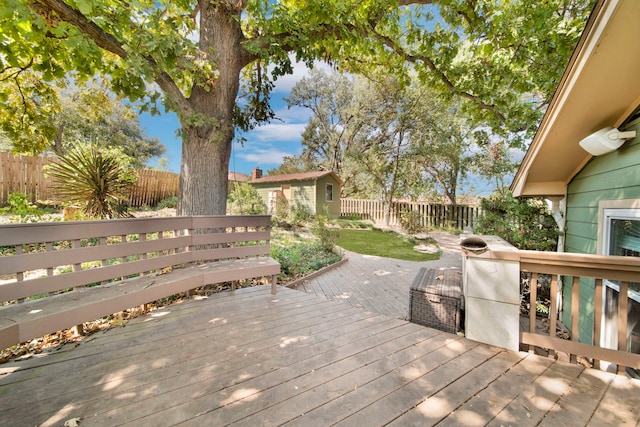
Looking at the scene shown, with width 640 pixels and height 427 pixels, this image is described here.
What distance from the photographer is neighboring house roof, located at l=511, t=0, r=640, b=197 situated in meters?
1.71

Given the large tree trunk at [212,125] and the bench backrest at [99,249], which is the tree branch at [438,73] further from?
the bench backrest at [99,249]

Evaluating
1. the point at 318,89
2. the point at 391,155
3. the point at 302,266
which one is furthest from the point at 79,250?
the point at 318,89

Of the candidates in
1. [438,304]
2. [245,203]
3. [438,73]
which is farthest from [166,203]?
[438,304]

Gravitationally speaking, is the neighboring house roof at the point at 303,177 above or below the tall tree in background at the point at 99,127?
below

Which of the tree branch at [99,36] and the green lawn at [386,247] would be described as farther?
the green lawn at [386,247]

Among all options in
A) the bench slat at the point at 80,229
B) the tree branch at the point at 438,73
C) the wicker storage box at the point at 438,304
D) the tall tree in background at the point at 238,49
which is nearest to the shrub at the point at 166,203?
the tall tree in background at the point at 238,49

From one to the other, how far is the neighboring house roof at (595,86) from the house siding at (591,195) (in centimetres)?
23

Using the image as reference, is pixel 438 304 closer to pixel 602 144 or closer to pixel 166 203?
pixel 602 144

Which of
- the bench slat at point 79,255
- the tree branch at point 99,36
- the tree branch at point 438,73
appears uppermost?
the tree branch at point 438,73

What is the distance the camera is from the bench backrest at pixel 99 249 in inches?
80.3

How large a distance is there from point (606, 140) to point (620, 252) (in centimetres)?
112

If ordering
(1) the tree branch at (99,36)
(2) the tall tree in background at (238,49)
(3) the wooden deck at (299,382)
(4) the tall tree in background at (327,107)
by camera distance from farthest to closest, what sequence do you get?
1. (4) the tall tree in background at (327,107)
2. (2) the tall tree in background at (238,49)
3. (1) the tree branch at (99,36)
4. (3) the wooden deck at (299,382)

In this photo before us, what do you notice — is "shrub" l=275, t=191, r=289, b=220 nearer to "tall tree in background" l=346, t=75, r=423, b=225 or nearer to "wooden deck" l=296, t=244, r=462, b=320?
"tall tree in background" l=346, t=75, r=423, b=225

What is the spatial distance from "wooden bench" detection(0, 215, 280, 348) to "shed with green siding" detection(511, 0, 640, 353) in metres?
3.63
